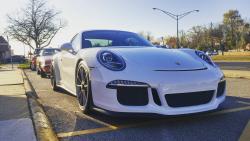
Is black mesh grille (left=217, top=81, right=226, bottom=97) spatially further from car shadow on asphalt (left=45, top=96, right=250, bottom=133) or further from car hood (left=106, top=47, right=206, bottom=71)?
car hood (left=106, top=47, right=206, bottom=71)

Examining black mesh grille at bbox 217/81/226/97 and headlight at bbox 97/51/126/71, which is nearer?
headlight at bbox 97/51/126/71

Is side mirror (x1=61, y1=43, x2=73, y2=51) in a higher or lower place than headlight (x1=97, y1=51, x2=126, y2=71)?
higher

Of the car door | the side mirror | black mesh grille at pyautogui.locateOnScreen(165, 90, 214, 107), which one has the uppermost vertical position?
the side mirror

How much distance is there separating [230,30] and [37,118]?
90.8 meters

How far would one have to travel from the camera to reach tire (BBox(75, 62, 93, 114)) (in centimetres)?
455

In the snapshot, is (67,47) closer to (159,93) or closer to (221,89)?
(159,93)

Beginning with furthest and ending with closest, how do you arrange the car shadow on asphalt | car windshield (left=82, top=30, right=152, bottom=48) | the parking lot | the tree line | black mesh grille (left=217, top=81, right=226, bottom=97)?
the tree line, car windshield (left=82, top=30, right=152, bottom=48), black mesh grille (left=217, top=81, right=226, bottom=97), the car shadow on asphalt, the parking lot

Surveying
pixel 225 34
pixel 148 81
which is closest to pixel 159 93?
pixel 148 81

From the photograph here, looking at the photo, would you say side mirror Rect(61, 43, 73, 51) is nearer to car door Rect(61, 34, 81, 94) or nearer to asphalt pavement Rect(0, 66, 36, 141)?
car door Rect(61, 34, 81, 94)

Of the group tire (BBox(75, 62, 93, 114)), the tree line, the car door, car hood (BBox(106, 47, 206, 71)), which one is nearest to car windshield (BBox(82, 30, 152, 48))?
the car door

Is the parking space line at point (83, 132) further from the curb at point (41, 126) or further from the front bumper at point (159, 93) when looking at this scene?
the front bumper at point (159, 93)

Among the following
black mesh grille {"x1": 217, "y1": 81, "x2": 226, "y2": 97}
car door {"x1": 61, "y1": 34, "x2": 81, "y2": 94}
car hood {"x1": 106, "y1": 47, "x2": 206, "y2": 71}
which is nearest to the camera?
car hood {"x1": 106, "y1": 47, "x2": 206, "y2": 71}

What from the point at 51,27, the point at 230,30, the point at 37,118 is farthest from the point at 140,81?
the point at 230,30

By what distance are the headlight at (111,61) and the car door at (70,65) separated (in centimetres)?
93
